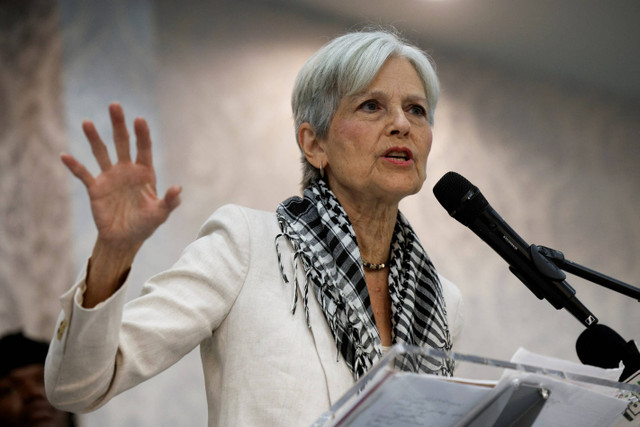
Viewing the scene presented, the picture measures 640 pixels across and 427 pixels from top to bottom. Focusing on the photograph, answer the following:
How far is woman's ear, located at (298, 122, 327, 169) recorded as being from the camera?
1854 mm

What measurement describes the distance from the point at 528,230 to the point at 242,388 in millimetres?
3171

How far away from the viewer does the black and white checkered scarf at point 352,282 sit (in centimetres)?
149

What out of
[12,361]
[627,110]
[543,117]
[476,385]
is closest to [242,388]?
[476,385]

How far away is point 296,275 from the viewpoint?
155 centimetres

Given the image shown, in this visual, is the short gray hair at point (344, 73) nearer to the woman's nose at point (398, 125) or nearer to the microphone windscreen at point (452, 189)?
the woman's nose at point (398, 125)

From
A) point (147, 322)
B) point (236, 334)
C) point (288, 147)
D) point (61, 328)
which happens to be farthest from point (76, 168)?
point (288, 147)

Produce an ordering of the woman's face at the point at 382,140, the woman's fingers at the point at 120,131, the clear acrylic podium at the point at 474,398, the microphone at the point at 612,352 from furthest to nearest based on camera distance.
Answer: the woman's face at the point at 382,140 → the microphone at the point at 612,352 → the woman's fingers at the point at 120,131 → the clear acrylic podium at the point at 474,398

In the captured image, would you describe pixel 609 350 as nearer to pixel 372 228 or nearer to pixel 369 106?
pixel 372 228

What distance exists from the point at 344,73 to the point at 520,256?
0.74m

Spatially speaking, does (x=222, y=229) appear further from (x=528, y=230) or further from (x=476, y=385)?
(x=528, y=230)

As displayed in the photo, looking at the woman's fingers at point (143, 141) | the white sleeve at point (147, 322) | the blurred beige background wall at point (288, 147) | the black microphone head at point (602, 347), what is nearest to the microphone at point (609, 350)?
the black microphone head at point (602, 347)

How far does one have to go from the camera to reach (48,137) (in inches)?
114

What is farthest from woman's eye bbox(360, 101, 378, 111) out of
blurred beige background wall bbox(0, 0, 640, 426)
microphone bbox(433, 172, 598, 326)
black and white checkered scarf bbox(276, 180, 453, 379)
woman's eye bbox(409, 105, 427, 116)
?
blurred beige background wall bbox(0, 0, 640, 426)

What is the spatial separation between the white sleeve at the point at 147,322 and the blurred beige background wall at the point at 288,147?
5.18ft
